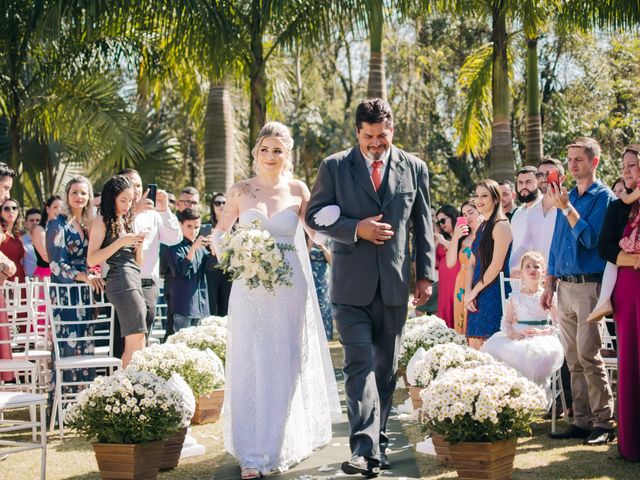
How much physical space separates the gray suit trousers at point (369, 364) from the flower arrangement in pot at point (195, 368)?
70.4 inches

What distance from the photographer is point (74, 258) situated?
29.0 feet

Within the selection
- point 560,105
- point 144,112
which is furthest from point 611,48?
point 144,112

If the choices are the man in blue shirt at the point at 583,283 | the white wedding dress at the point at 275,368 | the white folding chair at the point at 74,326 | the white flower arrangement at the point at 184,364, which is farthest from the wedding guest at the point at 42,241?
the man in blue shirt at the point at 583,283

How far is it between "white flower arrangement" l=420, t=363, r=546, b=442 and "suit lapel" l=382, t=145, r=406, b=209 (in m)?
1.33

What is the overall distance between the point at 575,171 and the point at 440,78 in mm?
23842

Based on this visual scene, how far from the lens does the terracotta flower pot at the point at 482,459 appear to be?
5.46 meters

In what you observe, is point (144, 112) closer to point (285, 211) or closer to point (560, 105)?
point (560, 105)

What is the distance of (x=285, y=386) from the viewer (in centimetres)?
666

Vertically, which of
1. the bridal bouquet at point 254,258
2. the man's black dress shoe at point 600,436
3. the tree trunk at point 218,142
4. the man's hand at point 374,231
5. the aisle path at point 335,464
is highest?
the tree trunk at point 218,142

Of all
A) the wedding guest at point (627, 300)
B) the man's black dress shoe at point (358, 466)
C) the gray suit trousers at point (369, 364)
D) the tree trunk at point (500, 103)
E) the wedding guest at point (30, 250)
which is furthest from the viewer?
the tree trunk at point (500, 103)

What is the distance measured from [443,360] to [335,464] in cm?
117

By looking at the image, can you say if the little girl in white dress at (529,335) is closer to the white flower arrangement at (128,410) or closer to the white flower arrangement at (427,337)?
the white flower arrangement at (427,337)

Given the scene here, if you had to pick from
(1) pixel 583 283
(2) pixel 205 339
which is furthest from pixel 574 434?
(2) pixel 205 339

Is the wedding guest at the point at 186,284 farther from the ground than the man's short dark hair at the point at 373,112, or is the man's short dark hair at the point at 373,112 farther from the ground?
the man's short dark hair at the point at 373,112
